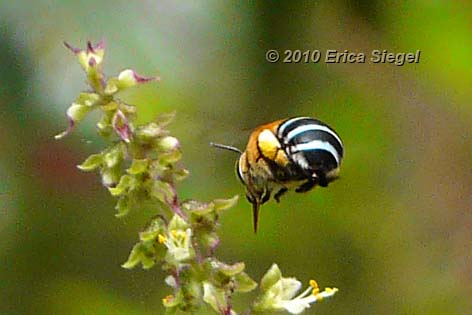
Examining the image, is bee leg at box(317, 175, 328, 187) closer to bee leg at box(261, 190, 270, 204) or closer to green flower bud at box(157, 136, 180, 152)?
bee leg at box(261, 190, 270, 204)

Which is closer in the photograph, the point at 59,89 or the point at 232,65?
the point at 59,89

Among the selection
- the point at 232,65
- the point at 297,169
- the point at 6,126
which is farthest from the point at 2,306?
the point at 297,169

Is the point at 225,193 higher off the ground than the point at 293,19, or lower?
lower

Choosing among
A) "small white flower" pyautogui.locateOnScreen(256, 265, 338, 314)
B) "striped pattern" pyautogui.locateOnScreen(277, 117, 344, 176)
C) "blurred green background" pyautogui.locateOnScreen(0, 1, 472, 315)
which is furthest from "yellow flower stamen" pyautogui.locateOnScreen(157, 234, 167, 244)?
"blurred green background" pyautogui.locateOnScreen(0, 1, 472, 315)

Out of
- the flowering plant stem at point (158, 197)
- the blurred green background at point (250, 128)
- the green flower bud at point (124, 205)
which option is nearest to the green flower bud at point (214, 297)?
the flowering plant stem at point (158, 197)

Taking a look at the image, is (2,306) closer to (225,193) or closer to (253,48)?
(225,193)

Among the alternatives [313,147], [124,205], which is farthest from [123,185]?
[313,147]

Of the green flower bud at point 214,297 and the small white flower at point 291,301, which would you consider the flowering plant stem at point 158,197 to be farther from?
the small white flower at point 291,301
